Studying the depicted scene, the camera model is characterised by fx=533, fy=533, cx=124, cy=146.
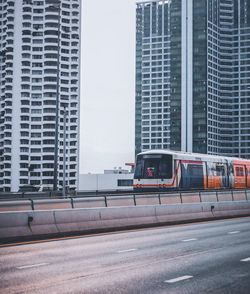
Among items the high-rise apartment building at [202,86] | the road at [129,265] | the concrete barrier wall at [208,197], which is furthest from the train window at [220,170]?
the high-rise apartment building at [202,86]

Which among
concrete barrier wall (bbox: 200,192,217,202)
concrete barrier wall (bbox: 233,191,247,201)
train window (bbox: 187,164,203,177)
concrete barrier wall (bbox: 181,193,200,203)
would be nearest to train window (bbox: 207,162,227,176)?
train window (bbox: 187,164,203,177)

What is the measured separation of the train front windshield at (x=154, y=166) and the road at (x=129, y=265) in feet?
68.7

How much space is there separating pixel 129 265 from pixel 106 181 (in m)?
133

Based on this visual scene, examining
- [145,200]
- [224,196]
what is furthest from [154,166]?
[145,200]

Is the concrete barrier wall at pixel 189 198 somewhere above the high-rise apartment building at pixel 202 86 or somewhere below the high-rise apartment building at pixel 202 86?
below

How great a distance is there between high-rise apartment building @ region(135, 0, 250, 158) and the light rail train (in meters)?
130

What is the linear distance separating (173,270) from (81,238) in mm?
6643

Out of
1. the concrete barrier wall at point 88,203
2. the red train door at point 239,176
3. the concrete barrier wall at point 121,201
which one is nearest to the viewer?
the concrete barrier wall at point 121,201

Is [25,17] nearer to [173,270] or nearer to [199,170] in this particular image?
[199,170]

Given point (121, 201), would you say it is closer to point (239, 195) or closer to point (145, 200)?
point (145, 200)

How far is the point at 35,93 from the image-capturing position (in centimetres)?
15412

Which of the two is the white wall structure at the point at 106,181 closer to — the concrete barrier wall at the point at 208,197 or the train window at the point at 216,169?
the train window at the point at 216,169

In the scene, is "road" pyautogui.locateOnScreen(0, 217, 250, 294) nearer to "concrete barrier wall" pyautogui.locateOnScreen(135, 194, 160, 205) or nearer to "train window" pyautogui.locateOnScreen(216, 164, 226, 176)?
"concrete barrier wall" pyautogui.locateOnScreen(135, 194, 160, 205)

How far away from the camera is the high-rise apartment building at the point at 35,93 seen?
491 ft
